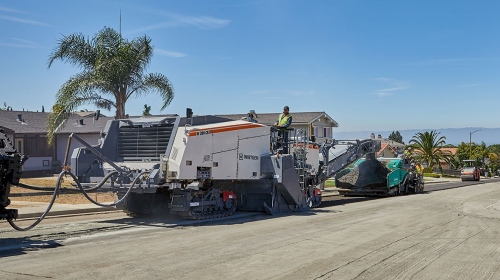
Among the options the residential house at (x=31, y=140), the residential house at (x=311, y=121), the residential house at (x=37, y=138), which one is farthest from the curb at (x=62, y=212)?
the residential house at (x=311, y=121)

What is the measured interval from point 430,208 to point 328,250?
33.4ft

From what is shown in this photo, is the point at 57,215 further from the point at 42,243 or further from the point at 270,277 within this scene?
the point at 270,277

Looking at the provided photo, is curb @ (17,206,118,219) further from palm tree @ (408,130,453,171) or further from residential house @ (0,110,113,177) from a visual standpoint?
palm tree @ (408,130,453,171)

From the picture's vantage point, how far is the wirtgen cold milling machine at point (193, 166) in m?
13.3

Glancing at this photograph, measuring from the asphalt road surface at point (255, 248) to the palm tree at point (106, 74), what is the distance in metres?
12.3

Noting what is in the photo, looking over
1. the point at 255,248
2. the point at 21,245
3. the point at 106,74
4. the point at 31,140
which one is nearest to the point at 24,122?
the point at 31,140

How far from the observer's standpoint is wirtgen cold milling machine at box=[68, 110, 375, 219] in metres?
13.3

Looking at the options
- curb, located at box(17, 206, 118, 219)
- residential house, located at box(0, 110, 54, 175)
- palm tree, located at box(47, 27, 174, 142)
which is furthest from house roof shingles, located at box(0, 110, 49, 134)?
curb, located at box(17, 206, 118, 219)

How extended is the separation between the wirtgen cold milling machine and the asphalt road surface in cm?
68

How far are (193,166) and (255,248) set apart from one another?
3795mm

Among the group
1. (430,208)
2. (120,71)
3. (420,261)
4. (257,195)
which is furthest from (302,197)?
(120,71)

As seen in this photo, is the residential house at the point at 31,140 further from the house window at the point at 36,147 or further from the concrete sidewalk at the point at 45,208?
the concrete sidewalk at the point at 45,208

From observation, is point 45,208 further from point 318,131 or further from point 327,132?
point 327,132

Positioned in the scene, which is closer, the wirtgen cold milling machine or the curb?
the wirtgen cold milling machine
